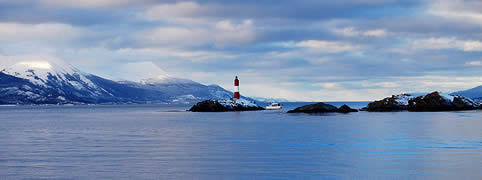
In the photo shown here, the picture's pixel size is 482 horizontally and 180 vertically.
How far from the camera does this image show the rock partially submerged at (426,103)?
10938 cm

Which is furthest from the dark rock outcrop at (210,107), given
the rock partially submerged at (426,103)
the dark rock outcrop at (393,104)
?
the dark rock outcrop at (393,104)

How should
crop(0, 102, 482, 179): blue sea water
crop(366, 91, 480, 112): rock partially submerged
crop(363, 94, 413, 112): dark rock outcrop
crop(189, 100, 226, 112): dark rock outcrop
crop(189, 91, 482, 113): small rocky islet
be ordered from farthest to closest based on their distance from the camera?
crop(189, 100, 226, 112): dark rock outcrop, crop(363, 94, 413, 112): dark rock outcrop, crop(189, 91, 482, 113): small rocky islet, crop(366, 91, 480, 112): rock partially submerged, crop(0, 102, 482, 179): blue sea water

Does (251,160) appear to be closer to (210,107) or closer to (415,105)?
(415,105)

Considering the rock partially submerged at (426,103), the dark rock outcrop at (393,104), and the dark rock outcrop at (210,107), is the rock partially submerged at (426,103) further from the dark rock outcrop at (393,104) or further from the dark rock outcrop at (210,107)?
the dark rock outcrop at (210,107)

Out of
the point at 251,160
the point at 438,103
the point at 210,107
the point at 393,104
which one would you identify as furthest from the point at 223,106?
the point at 251,160

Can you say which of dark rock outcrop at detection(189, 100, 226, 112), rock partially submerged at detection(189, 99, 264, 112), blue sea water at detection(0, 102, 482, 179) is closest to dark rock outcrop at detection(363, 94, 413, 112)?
rock partially submerged at detection(189, 99, 264, 112)

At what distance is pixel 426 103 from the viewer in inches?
4355

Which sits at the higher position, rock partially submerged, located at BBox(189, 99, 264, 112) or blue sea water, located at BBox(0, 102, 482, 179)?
rock partially submerged, located at BBox(189, 99, 264, 112)

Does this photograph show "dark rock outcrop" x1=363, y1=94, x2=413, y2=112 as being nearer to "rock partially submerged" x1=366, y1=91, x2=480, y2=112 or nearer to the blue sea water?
"rock partially submerged" x1=366, y1=91, x2=480, y2=112

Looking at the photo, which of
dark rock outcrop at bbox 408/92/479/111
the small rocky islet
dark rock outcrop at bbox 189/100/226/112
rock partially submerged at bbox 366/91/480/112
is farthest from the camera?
dark rock outcrop at bbox 189/100/226/112

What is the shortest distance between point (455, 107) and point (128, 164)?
4007 inches

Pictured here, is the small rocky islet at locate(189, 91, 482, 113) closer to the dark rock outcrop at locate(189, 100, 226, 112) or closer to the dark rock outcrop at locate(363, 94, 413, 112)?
the dark rock outcrop at locate(363, 94, 413, 112)

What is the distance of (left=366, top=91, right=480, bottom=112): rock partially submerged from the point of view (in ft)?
359

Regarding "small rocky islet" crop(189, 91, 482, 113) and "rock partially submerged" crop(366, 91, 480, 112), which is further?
"small rocky islet" crop(189, 91, 482, 113)
